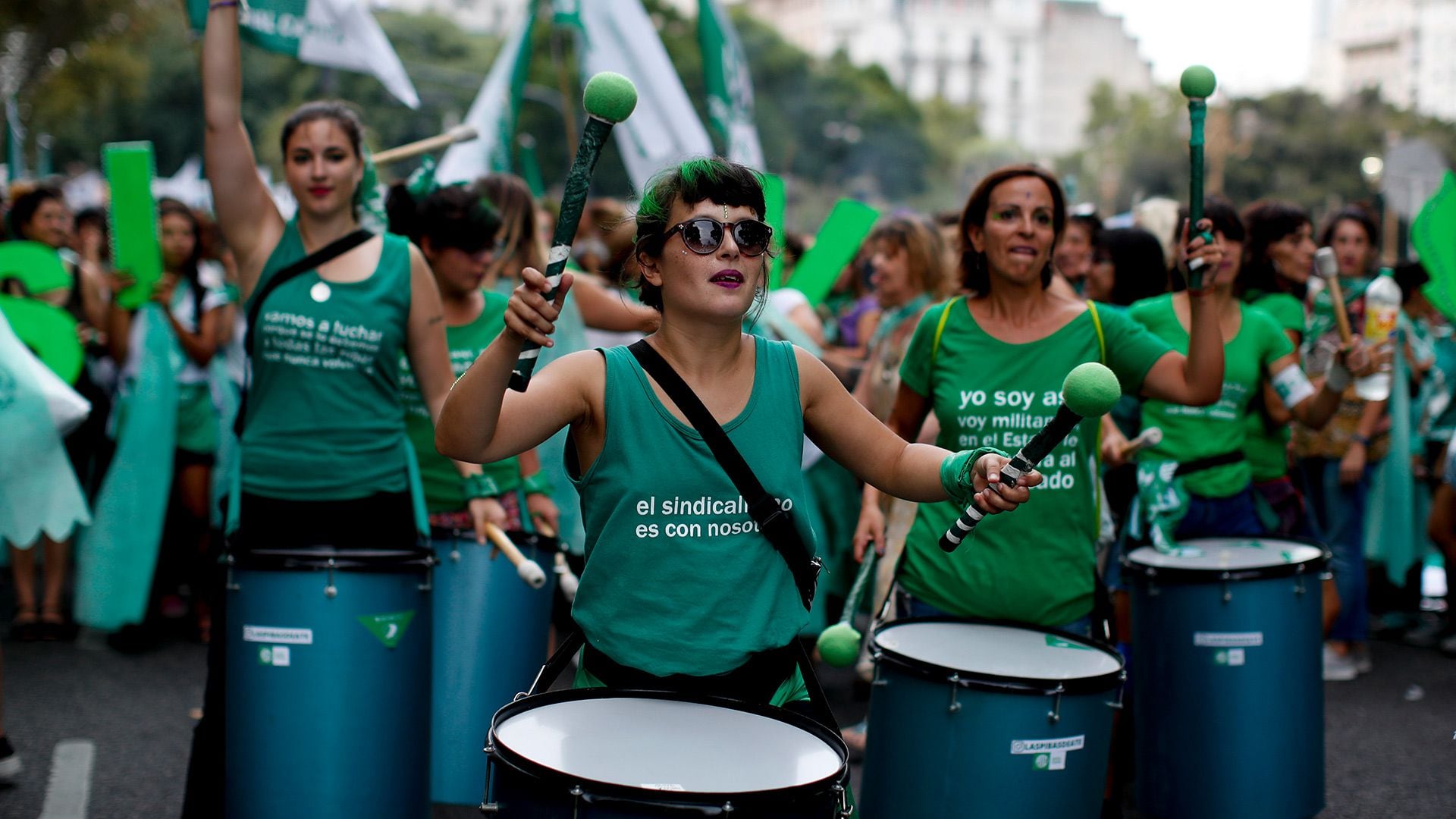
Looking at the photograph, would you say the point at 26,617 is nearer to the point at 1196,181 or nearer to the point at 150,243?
the point at 150,243

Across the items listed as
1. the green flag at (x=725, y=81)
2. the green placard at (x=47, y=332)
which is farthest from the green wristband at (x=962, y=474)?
the green flag at (x=725, y=81)

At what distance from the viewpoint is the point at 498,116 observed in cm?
799

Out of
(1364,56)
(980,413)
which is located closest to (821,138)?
(1364,56)

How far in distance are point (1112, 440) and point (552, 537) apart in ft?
6.19

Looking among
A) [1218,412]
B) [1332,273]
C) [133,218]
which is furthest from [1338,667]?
[133,218]

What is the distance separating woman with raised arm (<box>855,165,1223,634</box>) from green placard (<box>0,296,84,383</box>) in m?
4.25

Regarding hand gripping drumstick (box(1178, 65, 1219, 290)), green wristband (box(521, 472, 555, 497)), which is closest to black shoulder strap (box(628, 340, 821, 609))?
hand gripping drumstick (box(1178, 65, 1219, 290))

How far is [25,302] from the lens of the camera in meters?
6.55

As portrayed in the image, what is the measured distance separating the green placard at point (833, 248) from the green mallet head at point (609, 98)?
5377 mm

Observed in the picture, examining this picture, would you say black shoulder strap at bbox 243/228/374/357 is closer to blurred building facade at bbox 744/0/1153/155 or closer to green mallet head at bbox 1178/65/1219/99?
green mallet head at bbox 1178/65/1219/99

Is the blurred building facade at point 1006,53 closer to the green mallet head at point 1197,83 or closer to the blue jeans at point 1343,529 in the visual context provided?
the blue jeans at point 1343,529

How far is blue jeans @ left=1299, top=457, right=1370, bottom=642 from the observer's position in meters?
7.08

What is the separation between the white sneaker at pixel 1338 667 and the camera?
276 inches

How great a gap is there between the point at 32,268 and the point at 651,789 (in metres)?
6.11
